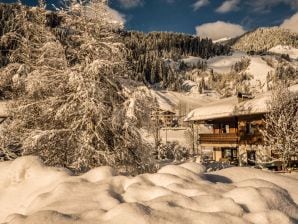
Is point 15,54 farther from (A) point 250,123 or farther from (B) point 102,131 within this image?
(A) point 250,123

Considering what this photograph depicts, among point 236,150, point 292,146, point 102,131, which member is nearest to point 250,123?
point 236,150

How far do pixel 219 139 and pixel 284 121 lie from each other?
12.4m

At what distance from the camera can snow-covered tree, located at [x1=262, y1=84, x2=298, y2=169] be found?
27359 millimetres

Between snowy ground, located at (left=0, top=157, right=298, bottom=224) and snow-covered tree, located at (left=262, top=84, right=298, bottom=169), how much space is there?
21.7 m

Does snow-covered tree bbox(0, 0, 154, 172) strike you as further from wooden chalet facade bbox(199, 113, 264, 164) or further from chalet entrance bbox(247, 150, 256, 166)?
chalet entrance bbox(247, 150, 256, 166)

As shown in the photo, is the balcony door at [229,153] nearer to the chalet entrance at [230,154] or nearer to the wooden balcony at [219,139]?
the chalet entrance at [230,154]

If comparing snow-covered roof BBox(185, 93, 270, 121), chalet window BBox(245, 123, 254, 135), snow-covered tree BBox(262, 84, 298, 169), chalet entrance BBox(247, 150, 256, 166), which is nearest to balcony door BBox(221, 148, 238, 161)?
chalet entrance BBox(247, 150, 256, 166)

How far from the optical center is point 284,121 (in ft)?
90.3

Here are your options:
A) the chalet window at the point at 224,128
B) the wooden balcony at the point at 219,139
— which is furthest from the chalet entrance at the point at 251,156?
the chalet window at the point at 224,128

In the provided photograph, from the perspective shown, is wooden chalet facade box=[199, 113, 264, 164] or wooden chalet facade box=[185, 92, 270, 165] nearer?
wooden chalet facade box=[185, 92, 270, 165]

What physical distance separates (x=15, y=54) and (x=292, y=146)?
20.5 m

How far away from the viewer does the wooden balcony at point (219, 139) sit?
38.0 meters

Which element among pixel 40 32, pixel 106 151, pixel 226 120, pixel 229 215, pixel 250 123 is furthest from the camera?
pixel 226 120

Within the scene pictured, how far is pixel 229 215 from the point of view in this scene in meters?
4.83
